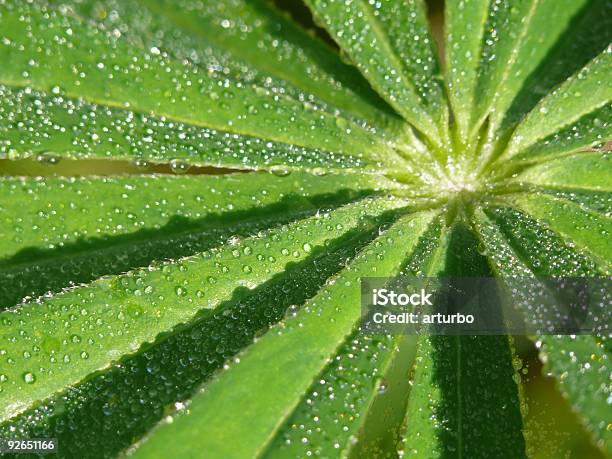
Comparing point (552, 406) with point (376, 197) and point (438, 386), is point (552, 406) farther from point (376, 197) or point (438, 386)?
point (376, 197)

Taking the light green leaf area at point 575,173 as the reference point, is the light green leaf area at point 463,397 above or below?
below

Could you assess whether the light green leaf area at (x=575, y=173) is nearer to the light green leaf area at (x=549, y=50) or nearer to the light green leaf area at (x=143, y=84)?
the light green leaf area at (x=549, y=50)

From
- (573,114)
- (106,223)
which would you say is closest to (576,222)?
(573,114)

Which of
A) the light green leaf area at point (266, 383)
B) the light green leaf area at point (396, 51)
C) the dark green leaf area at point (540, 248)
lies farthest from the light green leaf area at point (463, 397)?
the light green leaf area at point (396, 51)

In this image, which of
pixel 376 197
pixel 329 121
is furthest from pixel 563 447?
pixel 329 121

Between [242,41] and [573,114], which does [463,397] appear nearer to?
[573,114]

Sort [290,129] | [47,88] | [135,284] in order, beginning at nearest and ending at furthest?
1. [135,284]
2. [47,88]
3. [290,129]
